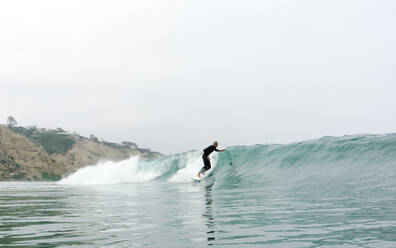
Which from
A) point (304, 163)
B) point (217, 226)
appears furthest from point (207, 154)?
point (217, 226)

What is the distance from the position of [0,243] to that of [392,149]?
16.5 meters

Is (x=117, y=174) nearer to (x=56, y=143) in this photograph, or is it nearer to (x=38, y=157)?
(x=38, y=157)

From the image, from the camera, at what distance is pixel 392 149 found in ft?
56.6

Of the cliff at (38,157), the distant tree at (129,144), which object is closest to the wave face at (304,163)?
the cliff at (38,157)

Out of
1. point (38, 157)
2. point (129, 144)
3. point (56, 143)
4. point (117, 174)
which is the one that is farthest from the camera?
point (129, 144)

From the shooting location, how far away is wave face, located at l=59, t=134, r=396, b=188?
15.1 metres

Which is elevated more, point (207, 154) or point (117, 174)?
point (207, 154)

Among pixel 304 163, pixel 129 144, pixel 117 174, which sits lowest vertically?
pixel 117 174

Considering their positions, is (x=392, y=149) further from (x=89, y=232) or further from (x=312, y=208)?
(x=89, y=232)

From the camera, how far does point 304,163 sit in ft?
65.4

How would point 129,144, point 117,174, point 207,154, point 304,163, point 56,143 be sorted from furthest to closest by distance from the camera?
point 129,144, point 56,143, point 117,174, point 304,163, point 207,154

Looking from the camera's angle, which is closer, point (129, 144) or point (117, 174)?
point (117, 174)

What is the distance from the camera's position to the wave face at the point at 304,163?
49.5ft

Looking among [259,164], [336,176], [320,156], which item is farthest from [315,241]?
[259,164]
